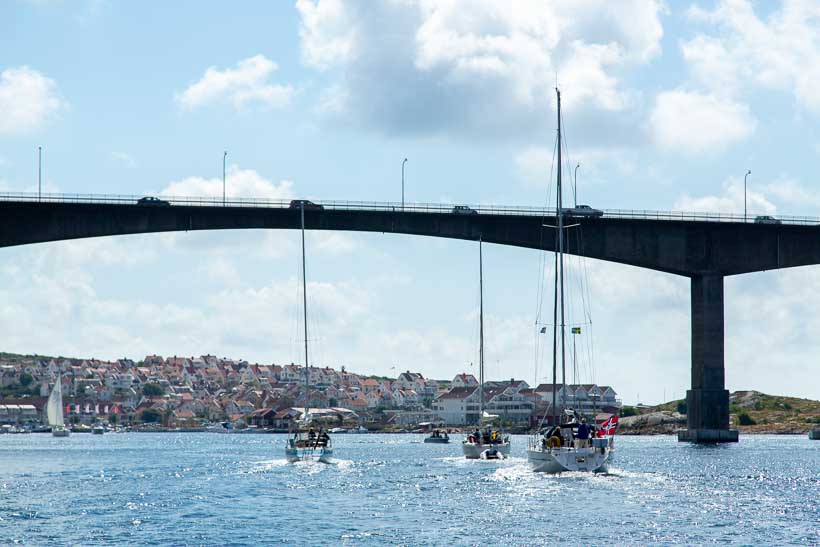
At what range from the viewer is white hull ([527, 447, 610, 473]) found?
254 feet

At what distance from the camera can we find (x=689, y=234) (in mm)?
121312

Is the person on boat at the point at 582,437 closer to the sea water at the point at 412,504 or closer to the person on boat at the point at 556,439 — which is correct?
the person on boat at the point at 556,439

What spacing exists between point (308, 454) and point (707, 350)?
3914cm

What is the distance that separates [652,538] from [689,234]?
235ft

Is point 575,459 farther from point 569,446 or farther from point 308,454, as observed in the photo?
point 308,454

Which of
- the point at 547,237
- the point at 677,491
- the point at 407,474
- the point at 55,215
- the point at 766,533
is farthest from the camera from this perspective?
the point at 547,237

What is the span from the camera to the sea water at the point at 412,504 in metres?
53.4

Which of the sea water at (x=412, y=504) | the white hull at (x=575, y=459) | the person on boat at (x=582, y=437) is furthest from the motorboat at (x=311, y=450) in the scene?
the person on boat at (x=582, y=437)

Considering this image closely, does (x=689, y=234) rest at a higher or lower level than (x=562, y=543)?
higher

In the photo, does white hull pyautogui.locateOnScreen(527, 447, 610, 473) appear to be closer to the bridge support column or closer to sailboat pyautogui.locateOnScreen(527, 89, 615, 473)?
sailboat pyautogui.locateOnScreen(527, 89, 615, 473)

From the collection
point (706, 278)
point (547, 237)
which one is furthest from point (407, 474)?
point (706, 278)

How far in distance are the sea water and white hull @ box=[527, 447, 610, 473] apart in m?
0.66

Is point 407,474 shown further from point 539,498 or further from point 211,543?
point 211,543

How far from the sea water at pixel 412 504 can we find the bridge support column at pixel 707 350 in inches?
837
